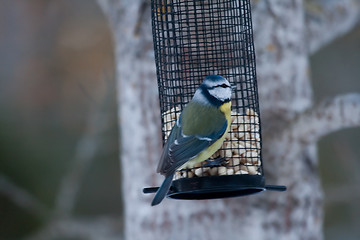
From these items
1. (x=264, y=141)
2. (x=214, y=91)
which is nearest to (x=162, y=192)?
(x=214, y=91)

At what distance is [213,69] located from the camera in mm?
4738

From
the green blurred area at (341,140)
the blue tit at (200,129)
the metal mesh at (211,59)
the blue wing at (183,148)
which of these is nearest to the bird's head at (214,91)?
the blue tit at (200,129)

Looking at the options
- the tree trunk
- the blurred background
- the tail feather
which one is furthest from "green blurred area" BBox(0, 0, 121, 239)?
the tail feather

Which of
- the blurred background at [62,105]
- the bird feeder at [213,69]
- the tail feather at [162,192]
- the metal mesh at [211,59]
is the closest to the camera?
the tail feather at [162,192]

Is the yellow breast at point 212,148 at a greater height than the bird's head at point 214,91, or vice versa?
the bird's head at point 214,91

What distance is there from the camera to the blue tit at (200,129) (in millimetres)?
4023

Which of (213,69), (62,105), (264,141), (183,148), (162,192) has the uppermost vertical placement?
(62,105)

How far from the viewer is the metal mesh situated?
4.48 metres

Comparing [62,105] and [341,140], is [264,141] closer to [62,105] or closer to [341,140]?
[341,140]

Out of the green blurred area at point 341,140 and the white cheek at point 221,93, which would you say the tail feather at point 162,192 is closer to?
the white cheek at point 221,93

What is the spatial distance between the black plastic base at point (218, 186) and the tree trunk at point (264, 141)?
1.21m

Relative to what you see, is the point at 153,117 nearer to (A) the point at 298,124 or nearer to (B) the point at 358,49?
(A) the point at 298,124

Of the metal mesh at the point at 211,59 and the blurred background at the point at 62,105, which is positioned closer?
the metal mesh at the point at 211,59

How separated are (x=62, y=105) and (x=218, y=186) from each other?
18.0 ft
